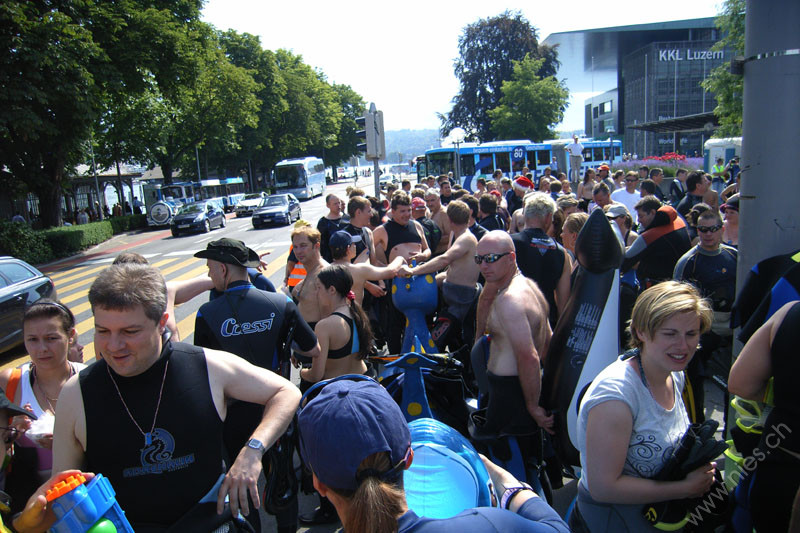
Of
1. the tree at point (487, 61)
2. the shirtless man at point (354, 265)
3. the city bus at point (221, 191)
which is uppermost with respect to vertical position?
the tree at point (487, 61)

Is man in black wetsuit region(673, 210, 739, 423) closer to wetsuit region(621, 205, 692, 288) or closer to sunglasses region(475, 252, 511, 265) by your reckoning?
wetsuit region(621, 205, 692, 288)

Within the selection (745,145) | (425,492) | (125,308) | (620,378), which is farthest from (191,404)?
(745,145)

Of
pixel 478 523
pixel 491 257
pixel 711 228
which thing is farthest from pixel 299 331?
pixel 711 228

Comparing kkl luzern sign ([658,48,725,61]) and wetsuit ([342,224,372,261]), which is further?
kkl luzern sign ([658,48,725,61])

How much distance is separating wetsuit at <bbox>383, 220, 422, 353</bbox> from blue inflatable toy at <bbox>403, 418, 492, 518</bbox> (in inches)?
143

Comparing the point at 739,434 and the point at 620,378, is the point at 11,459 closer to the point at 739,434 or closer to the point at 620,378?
the point at 620,378

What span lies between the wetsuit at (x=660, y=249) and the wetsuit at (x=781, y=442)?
3.49 metres

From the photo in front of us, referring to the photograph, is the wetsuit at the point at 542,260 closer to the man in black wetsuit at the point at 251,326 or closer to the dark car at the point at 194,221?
the man in black wetsuit at the point at 251,326

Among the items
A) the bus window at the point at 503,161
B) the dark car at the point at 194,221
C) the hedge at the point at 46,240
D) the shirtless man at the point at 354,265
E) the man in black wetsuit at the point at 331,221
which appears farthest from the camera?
the bus window at the point at 503,161

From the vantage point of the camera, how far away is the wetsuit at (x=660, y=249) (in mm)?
5492

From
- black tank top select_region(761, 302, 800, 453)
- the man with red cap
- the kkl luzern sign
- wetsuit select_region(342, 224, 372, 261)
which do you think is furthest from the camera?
the kkl luzern sign

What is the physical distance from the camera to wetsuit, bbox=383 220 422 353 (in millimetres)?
5633

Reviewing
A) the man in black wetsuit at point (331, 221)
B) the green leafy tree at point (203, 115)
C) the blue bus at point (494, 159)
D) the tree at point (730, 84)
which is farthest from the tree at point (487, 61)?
the man in black wetsuit at point (331, 221)

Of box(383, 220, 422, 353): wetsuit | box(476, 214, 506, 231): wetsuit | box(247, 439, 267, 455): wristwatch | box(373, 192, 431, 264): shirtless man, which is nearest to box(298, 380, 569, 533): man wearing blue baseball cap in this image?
box(247, 439, 267, 455): wristwatch
